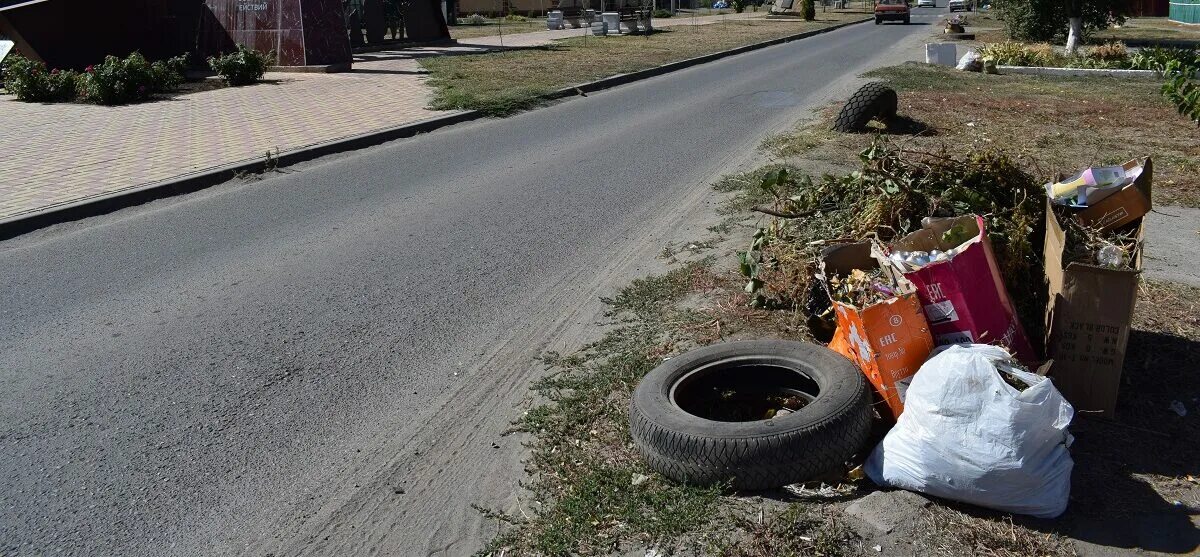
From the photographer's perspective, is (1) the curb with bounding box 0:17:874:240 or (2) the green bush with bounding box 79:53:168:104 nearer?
(1) the curb with bounding box 0:17:874:240

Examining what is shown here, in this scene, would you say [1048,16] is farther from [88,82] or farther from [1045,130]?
[88,82]

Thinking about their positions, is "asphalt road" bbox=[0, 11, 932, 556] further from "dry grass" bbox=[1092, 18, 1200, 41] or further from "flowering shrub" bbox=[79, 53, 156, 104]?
"dry grass" bbox=[1092, 18, 1200, 41]

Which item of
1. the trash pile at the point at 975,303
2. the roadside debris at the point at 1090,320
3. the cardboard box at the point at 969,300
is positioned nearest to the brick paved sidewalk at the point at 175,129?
the trash pile at the point at 975,303

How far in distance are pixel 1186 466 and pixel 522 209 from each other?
5862 millimetres

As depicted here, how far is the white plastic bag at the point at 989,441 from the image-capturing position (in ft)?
10.5

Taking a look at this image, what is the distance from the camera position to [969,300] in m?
3.94

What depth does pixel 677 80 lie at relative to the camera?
66.4 ft

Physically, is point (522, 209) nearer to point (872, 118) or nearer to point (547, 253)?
point (547, 253)

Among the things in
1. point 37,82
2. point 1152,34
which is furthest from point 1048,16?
point 37,82

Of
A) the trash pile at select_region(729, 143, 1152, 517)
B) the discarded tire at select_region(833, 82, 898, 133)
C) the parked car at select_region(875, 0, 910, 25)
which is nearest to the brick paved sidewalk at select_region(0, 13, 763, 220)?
the discarded tire at select_region(833, 82, 898, 133)

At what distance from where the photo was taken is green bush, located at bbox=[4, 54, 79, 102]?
56.2 feet

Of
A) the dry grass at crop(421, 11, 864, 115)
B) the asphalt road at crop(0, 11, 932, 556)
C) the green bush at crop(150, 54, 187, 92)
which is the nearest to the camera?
the asphalt road at crop(0, 11, 932, 556)

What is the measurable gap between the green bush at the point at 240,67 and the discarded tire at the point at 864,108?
13173 millimetres

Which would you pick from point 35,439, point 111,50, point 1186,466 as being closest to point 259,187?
point 35,439
